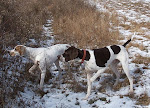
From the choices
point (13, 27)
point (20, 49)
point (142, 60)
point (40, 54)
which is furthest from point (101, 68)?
point (13, 27)

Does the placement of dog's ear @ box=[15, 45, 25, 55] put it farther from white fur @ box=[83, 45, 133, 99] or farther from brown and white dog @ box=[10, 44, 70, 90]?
white fur @ box=[83, 45, 133, 99]

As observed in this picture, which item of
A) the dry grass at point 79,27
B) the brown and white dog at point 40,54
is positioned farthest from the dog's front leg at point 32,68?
the dry grass at point 79,27

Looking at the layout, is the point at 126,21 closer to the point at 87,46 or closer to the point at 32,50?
the point at 87,46

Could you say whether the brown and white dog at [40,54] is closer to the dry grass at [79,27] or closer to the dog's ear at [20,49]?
the dog's ear at [20,49]

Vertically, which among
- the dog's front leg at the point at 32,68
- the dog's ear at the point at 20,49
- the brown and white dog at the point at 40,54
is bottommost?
the dog's front leg at the point at 32,68

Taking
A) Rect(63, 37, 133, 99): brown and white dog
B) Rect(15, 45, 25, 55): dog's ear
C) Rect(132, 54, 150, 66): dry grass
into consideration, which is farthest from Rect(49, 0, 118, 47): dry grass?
Rect(15, 45, 25, 55): dog's ear

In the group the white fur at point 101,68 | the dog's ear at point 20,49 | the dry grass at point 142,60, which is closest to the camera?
the white fur at point 101,68

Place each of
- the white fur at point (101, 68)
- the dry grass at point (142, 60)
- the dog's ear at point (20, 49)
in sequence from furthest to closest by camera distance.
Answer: the dry grass at point (142, 60) < the dog's ear at point (20, 49) < the white fur at point (101, 68)

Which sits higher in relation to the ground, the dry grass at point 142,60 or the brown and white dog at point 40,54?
the brown and white dog at point 40,54

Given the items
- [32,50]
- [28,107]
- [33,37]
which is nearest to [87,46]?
[33,37]

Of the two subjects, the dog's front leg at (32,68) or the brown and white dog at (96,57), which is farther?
the dog's front leg at (32,68)

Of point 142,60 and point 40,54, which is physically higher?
point 40,54

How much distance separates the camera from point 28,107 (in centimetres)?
321

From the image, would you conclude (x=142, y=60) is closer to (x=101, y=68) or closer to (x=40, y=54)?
(x=101, y=68)
